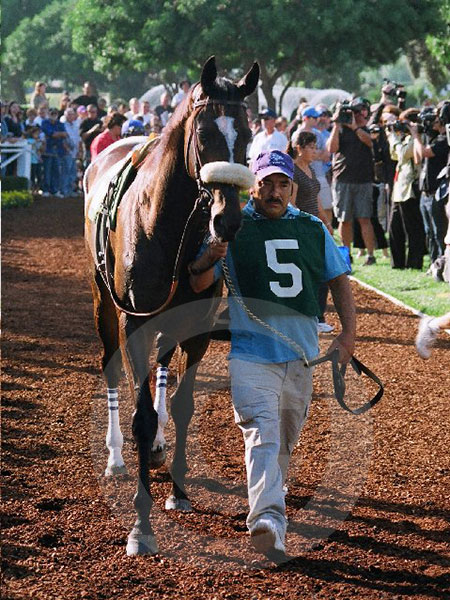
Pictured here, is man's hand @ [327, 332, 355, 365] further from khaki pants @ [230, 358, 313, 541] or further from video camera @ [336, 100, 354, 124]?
video camera @ [336, 100, 354, 124]

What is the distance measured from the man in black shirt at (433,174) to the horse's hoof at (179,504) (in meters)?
7.73

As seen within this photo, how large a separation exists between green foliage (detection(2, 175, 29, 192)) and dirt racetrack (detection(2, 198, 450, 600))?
47.8 feet

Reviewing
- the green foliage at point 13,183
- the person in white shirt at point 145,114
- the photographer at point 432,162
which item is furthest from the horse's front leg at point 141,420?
the person in white shirt at point 145,114

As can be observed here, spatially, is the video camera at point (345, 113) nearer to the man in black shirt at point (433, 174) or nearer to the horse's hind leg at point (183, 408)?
the man in black shirt at point (433, 174)

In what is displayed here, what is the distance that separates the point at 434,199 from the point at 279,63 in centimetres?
2662

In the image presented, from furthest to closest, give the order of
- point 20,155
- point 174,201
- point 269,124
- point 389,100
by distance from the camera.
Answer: point 20,155, point 269,124, point 389,100, point 174,201

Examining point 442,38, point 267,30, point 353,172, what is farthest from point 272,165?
point 442,38

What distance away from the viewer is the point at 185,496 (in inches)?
222

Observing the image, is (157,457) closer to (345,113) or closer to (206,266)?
(206,266)

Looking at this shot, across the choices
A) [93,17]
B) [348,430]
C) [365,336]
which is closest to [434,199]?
[365,336]

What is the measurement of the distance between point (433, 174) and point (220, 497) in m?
7.86

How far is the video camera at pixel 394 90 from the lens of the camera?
50.9 feet

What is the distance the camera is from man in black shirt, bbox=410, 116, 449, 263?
41.5 feet

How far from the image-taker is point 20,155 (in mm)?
24906
